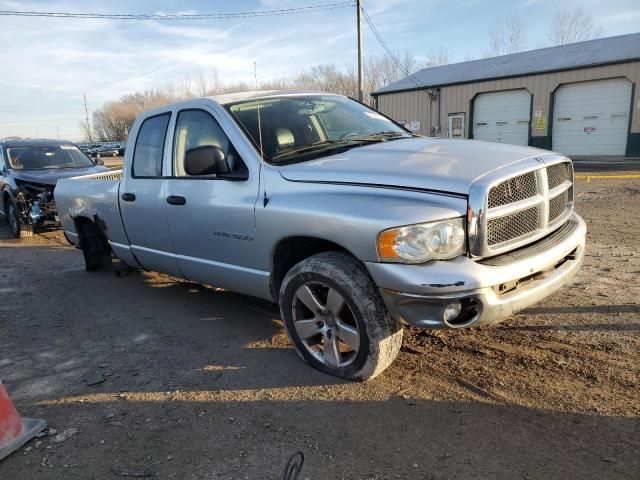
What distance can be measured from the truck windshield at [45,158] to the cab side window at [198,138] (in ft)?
24.0

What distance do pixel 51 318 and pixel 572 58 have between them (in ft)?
79.9

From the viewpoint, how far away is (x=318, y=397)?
3.23 meters

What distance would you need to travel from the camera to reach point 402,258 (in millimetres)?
2799

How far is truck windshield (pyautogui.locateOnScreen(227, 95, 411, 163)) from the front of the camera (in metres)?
3.78

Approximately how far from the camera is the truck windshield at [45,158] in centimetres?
1027

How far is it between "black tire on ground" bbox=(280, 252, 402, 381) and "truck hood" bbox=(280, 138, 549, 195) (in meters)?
0.54

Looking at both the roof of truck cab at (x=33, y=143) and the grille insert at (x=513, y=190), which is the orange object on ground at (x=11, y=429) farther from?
the roof of truck cab at (x=33, y=143)

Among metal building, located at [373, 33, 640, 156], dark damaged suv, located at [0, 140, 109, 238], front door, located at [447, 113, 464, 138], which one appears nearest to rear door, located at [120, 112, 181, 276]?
dark damaged suv, located at [0, 140, 109, 238]

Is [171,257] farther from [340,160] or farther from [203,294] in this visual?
[340,160]

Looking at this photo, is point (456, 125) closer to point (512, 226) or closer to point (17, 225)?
point (17, 225)

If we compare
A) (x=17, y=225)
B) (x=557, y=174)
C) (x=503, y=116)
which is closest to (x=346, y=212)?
(x=557, y=174)

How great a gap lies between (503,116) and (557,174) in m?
23.2

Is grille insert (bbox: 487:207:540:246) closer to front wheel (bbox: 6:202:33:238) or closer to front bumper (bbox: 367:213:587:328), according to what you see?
front bumper (bbox: 367:213:587:328)

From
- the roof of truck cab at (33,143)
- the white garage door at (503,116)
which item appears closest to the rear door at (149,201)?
the roof of truck cab at (33,143)
